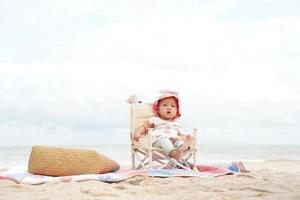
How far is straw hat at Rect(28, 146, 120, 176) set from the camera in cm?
572

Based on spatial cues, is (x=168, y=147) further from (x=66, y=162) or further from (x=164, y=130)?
(x=66, y=162)

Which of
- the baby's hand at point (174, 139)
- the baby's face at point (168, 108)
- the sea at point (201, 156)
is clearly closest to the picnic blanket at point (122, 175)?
the baby's hand at point (174, 139)

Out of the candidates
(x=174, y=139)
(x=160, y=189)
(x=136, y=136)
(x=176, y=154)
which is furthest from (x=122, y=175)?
(x=174, y=139)

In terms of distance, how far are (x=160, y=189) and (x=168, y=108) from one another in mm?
2539

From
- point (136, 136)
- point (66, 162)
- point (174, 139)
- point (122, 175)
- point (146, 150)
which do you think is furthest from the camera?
point (174, 139)

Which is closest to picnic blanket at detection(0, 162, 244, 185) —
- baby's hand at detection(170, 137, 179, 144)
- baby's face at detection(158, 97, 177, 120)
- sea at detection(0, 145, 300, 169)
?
baby's hand at detection(170, 137, 179, 144)

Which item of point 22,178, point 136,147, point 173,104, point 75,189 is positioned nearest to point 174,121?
point 173,104

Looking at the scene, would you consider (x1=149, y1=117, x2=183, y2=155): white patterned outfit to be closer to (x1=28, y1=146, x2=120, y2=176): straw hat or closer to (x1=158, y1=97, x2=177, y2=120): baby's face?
(x1=158, y1=97, x2=177, y2=120): baby's face

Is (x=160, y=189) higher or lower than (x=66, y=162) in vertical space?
lower

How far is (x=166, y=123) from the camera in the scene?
6832 mm

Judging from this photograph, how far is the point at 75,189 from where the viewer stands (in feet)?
14.0

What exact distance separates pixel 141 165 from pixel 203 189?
2.06 meters

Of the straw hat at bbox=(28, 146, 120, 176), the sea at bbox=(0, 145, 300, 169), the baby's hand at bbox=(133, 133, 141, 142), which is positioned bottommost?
the sea at bbox=(0, 145, 300, 169)

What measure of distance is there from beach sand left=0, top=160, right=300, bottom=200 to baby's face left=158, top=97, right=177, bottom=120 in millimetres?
1789
